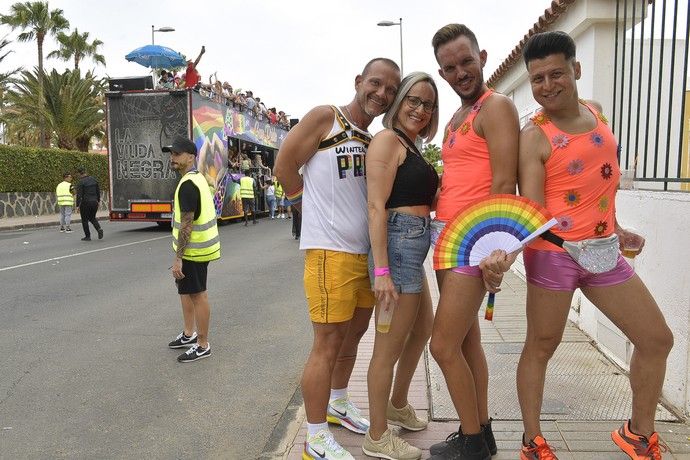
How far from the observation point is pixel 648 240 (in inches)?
144

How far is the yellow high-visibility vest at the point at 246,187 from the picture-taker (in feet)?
61.7

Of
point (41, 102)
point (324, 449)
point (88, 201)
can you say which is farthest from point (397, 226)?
point (41, 102)

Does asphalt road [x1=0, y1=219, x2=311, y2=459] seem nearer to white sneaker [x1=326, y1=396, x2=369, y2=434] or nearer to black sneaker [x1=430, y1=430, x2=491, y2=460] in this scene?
white sneaker [x1=326, y1=396, x2=369, y2=434]

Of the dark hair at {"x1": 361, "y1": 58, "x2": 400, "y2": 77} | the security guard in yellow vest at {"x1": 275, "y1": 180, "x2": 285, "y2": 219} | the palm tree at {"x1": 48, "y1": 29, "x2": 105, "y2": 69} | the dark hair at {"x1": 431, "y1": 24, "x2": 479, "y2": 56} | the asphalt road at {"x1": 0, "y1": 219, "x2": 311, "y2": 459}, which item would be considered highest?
the palm tree at {"x1": 48, "y1": 29, "x2": 105, "y2": 69}

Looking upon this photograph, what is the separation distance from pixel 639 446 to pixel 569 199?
121 cm

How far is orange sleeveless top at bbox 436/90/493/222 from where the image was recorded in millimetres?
2582

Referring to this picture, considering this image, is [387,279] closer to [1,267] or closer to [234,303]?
[234,303]

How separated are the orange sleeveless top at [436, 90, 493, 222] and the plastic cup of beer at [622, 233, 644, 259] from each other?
2.52ft

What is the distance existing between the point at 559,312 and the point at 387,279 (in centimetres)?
76

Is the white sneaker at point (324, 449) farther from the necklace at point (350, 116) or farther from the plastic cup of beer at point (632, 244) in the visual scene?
the plastic cup of beer at point (632, 244)

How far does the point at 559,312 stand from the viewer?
260 cm

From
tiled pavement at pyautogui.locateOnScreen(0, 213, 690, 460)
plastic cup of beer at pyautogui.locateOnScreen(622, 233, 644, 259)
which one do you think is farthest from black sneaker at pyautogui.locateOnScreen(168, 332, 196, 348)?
plastic cup of beer at pyautogui.locateOnScreen(622, 233, 644, 259)

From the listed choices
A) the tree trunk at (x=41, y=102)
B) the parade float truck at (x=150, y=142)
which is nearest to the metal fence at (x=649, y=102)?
the parade float truck at (x=150, y=142)

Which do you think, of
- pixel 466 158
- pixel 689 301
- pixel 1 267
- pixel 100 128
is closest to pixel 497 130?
pixel 466 158
